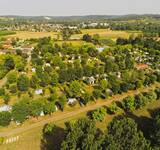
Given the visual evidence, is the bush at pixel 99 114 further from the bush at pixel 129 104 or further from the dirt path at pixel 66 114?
the bush at pixel 129 104

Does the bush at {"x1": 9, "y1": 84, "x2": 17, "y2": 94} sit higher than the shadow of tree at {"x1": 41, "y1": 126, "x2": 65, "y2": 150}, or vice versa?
the bush at {"x1": 9, "y1": 84, "x2": 17, "y2": 94}

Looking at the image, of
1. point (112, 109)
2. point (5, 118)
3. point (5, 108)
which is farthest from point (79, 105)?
point (5, 118)

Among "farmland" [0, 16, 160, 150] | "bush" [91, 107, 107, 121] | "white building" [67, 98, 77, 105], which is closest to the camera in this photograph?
"farmland" [0, 16, 160, 150]

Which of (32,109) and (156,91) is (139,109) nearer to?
(156,91)

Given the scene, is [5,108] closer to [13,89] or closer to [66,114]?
[13,89]

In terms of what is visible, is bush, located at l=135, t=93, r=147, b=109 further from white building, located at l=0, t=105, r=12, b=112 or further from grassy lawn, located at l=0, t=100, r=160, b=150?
white building, located at l=0, t=105, r=12, b=112

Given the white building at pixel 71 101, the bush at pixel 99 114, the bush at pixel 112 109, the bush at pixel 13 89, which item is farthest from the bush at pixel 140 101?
the bush at pixel 13 89

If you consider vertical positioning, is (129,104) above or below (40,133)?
above

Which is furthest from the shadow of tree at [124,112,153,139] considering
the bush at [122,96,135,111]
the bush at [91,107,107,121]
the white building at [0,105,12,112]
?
the white building at [0,105,12,112]

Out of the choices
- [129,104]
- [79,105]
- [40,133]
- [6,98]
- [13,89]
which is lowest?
[79,105]
